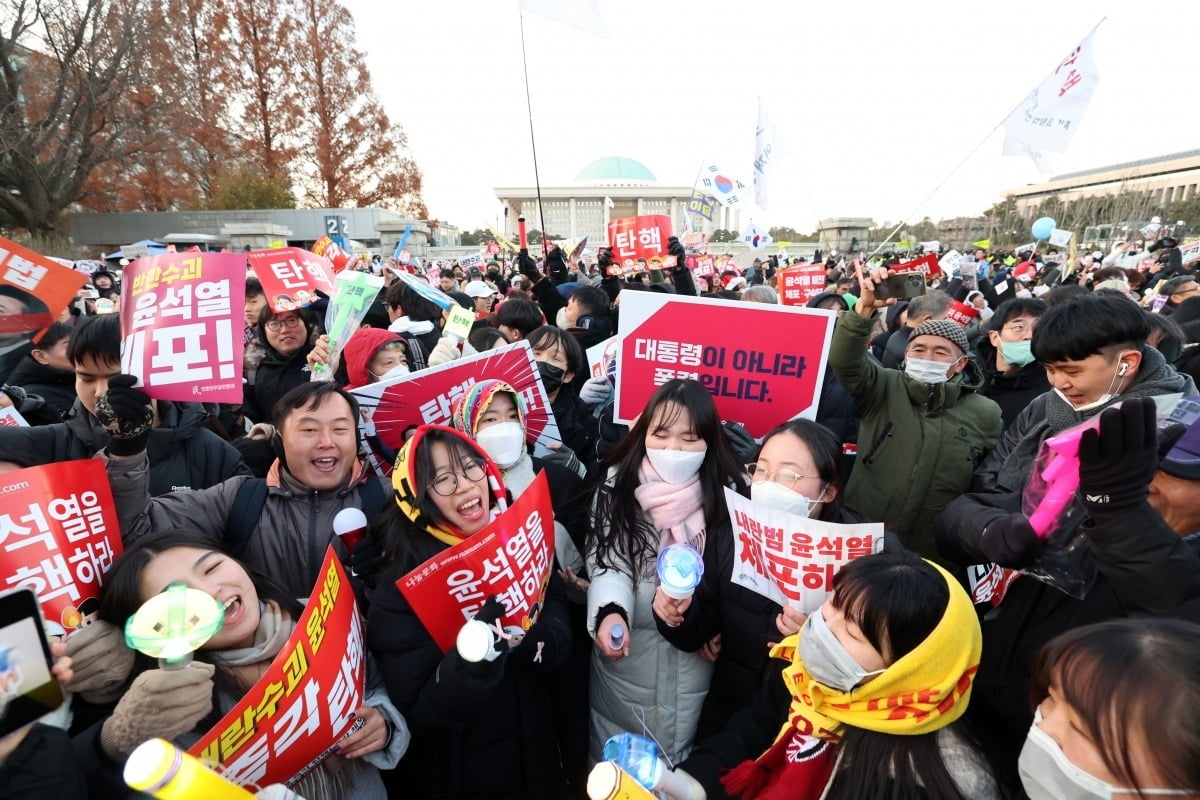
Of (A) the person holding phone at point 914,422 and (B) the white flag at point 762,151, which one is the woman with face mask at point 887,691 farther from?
(B) the white flag at point 762,151

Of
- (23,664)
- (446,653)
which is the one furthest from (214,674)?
(446,653)

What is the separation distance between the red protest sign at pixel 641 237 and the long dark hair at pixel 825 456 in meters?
6.90

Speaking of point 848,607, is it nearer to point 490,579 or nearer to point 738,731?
point 738,731

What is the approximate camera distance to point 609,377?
11.9ft

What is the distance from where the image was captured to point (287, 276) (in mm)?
4340

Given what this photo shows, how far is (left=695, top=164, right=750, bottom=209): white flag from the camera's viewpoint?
1289 centimetres

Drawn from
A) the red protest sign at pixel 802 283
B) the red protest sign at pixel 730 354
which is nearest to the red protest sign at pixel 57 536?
the red protest sign at pixel 730 354

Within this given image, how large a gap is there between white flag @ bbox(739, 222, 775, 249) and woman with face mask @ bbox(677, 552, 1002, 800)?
1568 cm

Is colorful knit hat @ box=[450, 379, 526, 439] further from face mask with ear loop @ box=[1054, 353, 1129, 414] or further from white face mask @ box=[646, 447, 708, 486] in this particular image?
face mask with ear loop @ box=[1054, 353, 1129, 414]

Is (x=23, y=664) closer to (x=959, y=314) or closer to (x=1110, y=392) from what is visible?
(x=1110, y=392)

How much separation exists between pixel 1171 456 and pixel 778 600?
108 centimetres

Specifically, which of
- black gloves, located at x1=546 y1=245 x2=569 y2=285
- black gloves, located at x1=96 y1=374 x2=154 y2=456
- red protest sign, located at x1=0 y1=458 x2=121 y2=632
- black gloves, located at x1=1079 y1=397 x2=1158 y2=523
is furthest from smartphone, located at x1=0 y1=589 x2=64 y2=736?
black gloves, located at x1=546 y1=245 x2=569 y2=285

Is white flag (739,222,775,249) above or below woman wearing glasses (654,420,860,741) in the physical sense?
above

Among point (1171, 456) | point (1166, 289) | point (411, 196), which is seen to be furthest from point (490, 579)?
point (411, 196)
